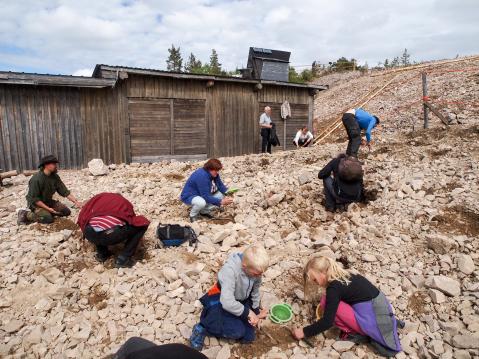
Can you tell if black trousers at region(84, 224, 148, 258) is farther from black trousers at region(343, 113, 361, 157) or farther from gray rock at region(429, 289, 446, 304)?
black trousers at region(343, 113, 361, 157)

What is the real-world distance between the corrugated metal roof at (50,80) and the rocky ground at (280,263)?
321cm

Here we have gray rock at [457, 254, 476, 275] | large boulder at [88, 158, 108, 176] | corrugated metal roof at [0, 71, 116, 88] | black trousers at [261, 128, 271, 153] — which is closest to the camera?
gray rock at [457, 254, 476, 275]

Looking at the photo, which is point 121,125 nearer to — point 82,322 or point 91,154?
point 91,154

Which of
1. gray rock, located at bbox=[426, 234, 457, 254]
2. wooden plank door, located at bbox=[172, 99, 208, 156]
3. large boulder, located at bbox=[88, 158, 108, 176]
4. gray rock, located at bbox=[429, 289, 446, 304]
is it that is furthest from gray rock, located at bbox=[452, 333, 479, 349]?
wooden plank door, located at bbox=[172, 99, 208, 156]

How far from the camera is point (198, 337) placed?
3.42 m

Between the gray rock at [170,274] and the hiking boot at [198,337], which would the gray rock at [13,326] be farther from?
the hiking boot at [198,337]

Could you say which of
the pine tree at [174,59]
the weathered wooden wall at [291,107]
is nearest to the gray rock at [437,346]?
the weathered wooden wall at [291,107]

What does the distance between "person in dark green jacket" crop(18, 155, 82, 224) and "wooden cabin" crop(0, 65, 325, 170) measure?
180 inches

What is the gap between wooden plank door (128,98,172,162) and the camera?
449 inches

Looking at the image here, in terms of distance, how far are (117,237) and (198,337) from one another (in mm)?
1864

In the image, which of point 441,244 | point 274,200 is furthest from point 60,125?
point 441,244

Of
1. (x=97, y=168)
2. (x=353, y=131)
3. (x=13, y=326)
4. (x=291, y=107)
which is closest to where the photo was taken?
(x=13, y=326)

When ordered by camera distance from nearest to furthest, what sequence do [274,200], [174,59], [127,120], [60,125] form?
[274,200], [60,125], [127,120], [174,59]

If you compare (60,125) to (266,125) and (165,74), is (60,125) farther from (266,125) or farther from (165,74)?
(266,125)
